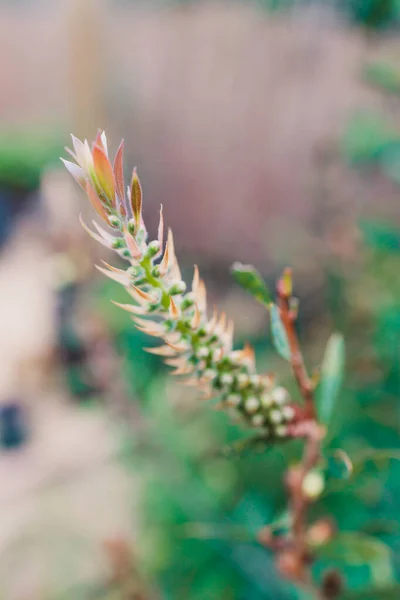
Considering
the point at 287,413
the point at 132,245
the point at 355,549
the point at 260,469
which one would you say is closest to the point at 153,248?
the point at 132,245

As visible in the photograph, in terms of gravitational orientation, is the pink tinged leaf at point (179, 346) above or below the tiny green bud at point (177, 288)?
below

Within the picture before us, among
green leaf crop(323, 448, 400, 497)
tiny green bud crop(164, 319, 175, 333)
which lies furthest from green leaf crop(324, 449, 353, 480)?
tiny green bud crop(164, 319, 175, 333)

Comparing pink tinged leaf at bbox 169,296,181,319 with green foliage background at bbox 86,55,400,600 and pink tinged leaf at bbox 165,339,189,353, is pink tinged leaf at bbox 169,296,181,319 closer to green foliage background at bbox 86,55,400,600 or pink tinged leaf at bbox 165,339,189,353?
pink tinged leaf at bbox 165,339,189,353

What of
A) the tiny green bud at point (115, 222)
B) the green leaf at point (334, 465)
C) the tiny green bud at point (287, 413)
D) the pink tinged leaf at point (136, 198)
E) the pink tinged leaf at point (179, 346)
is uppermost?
the pink tinged leaf at point (136, 198)

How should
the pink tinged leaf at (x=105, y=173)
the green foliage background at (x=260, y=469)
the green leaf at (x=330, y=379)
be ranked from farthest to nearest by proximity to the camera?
the green foliage background at (x=260, y=469)
the green leaf at (x=330, y=379)
the pink tinged leaf at (x=105, y=173)

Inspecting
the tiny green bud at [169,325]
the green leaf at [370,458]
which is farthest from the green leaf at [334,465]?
the tiny green bud at [169,325]

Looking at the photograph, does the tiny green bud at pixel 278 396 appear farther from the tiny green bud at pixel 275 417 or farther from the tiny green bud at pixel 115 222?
the tiny green bud at pixel 115 222

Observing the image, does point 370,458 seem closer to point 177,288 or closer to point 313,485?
point 313,485
